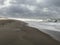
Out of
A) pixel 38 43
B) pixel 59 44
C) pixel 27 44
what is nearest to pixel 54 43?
pixel 59 44

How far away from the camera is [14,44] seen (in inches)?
301

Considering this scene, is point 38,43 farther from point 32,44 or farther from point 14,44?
point 14,44

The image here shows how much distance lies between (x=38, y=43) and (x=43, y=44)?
0.28 m

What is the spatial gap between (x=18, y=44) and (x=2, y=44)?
0.74m

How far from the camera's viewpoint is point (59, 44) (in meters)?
8.16

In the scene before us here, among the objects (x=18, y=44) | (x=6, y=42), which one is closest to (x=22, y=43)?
(x=18, y=44)

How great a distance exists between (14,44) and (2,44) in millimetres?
547

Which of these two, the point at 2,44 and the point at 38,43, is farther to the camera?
the point at 38,43

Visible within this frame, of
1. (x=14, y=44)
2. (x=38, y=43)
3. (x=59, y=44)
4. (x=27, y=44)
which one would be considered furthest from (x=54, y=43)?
(x=14, y=44)

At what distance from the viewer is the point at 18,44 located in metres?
7.71

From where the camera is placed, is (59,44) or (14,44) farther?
(59,44)

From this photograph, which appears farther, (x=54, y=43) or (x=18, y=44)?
(x=54, y=43)

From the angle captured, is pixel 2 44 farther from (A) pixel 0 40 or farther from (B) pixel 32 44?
(B) pixel 32 44

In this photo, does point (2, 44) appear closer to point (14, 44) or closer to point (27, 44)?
point (14, 44)
